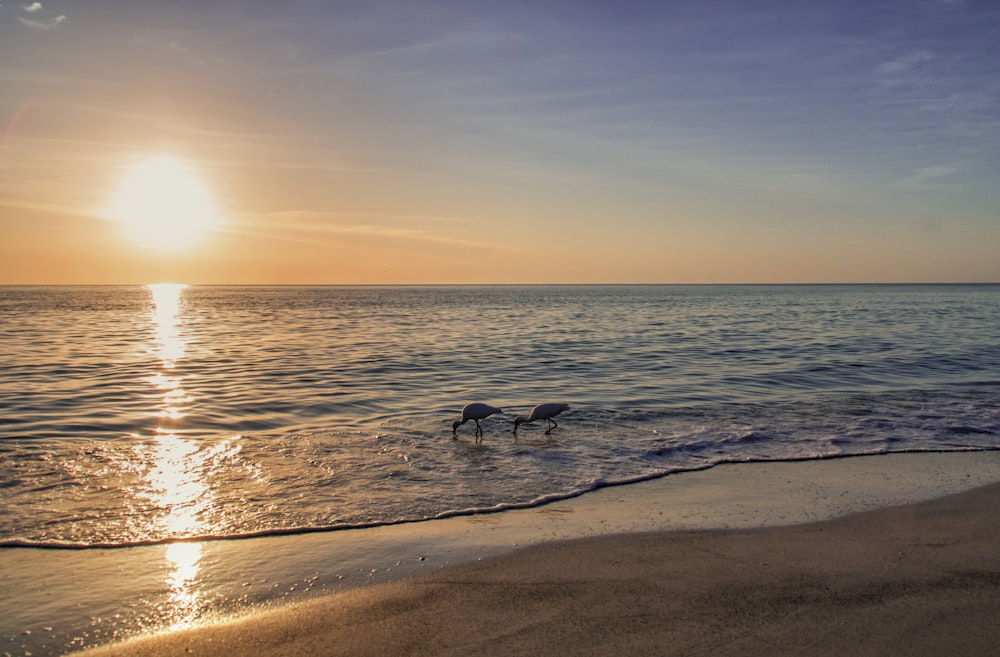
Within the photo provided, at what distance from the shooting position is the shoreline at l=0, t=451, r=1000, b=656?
4.87 meters

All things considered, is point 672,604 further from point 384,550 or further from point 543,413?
point 543,413

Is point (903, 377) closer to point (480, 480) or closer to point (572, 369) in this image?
point (572, 369)

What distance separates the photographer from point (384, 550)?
6152 mm

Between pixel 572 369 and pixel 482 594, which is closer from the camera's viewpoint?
pixel 482 594

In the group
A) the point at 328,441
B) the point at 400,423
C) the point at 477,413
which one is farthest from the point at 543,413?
the point at 328,441

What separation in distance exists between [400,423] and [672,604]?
8.45 m

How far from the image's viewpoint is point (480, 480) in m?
8.72

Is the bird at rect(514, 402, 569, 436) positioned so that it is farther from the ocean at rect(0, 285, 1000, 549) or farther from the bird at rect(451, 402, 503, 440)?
the bird at rect(451, 402, 503, 440)

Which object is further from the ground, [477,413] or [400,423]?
[477,413]

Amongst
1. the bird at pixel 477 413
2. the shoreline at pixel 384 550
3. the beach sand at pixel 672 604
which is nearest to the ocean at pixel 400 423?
the bird at pixel 477 413

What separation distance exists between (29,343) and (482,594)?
30.2 metres

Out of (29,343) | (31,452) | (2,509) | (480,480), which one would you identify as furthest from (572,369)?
(29,343)

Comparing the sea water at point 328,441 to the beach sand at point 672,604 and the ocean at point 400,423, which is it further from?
the beach sand at point 672,604

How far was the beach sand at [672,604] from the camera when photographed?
167 inches
